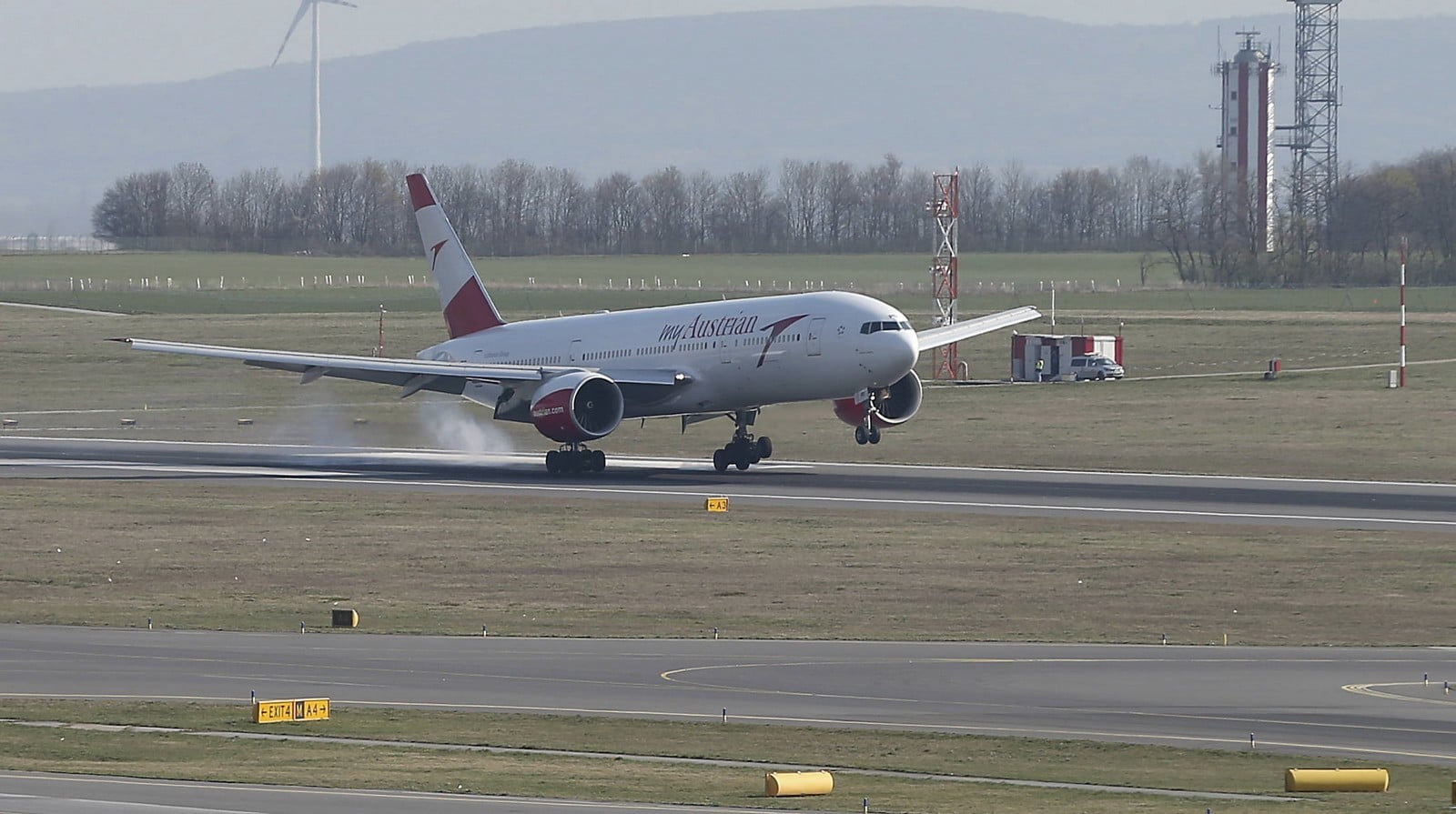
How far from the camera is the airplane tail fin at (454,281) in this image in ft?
234

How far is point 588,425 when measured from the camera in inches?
2388

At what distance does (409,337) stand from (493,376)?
192 feet

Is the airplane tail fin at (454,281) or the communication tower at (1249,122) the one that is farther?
the communication tower at (1249,122)

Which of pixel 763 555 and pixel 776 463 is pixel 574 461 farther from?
pixel 763 555

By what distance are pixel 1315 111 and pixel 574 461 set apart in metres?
146

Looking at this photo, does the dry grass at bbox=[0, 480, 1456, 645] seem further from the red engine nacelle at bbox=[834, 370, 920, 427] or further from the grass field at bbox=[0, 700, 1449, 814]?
the red engine nacelle at bbox=[834, 370, 920, 427]

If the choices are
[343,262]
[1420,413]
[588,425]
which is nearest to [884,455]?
[588,425]

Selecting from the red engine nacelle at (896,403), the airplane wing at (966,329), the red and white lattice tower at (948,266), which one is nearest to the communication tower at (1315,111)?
the red and white lattice tower at (948,266)

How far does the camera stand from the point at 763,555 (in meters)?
44.5

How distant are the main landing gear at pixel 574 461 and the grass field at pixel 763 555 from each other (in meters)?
6.54

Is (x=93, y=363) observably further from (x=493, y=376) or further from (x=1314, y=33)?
(x=1314, y=33)

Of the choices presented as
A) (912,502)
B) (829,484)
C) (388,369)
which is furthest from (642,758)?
(388,369)

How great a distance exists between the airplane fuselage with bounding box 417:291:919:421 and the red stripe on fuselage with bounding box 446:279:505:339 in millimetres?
4557

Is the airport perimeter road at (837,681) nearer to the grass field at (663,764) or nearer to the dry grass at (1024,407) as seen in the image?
the grass field at (663,764)
